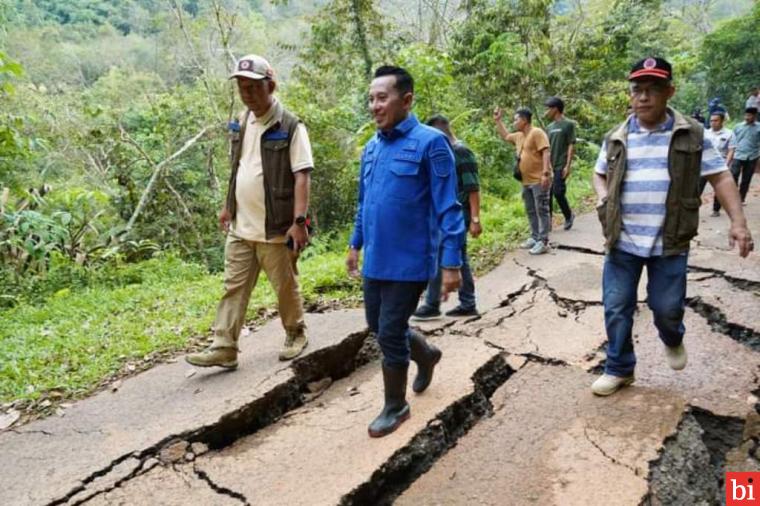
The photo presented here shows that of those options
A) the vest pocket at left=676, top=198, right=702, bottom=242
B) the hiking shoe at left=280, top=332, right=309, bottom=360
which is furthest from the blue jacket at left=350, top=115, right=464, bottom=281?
the hiking shoe at left=280, top=332, right=309, bottom=360

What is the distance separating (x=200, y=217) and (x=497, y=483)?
9.14 m

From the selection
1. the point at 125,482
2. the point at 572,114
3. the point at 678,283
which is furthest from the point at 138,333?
the point at 572,114

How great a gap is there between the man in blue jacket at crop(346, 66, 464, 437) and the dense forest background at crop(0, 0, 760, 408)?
2.25 metres

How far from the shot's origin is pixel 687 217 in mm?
2701

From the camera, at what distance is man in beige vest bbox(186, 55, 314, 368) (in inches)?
127

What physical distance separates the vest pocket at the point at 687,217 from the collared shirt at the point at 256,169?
2.04 m

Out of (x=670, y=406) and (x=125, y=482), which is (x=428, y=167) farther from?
(x=125, y=482)

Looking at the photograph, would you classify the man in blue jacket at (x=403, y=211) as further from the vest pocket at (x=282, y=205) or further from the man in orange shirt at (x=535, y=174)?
the man in orange shirt at (x=535, y=174)

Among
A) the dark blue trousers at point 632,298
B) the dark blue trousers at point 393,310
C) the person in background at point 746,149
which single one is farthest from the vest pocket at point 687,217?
the person in background at point 746,149

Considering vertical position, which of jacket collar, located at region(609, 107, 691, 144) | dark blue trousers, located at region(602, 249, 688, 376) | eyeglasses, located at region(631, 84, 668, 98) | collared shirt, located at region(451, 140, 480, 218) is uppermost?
eyeglasses, located at region(631, 84, 668, 98)

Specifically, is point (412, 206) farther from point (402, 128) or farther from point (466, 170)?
point (466, 170)

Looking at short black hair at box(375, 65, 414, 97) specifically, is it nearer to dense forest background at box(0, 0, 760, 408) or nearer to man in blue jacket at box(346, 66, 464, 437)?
man in blue jacket at box(346, 66, 464, 437)

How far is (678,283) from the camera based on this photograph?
2.81m

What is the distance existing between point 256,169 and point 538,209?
3.87m
